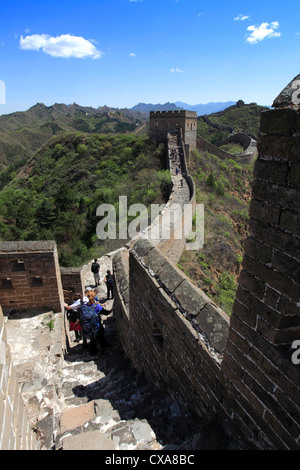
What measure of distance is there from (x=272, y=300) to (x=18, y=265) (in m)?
5.32

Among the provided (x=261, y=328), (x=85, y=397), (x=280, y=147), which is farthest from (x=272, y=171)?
(x=85, y=397)

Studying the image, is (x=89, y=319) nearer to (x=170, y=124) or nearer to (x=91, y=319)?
(x=91, y=319)

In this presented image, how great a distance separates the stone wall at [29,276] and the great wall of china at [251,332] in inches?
118

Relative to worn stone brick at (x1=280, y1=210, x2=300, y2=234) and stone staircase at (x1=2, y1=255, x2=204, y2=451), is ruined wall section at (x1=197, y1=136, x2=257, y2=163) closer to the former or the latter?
stone staircase at (x1=2, y1=255, x2=204, y2=451)

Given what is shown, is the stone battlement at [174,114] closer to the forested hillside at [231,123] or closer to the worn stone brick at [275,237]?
the forested hillside at [231,123]

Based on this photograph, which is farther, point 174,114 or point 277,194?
point 174,114

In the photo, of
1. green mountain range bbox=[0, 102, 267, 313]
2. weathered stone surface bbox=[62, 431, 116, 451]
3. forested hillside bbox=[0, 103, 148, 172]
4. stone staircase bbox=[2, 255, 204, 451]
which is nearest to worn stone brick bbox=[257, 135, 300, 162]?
stone staircase bbox=[2, 255, 204, 451]

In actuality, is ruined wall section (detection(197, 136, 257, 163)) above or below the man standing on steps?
above

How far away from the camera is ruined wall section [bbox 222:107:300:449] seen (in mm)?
1584

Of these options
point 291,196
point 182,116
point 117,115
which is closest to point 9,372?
point 291,196

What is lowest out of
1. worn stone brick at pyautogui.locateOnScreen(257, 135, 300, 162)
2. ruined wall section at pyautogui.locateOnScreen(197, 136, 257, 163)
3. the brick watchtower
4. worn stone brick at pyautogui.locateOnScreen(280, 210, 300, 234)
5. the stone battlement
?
worn stone brick at pyautogui.locateOnScreen(280, 210, 300, 234)

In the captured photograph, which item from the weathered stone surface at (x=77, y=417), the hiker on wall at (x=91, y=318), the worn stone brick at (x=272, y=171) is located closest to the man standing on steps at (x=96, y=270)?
the hiker on wall at (x=91, y=318)

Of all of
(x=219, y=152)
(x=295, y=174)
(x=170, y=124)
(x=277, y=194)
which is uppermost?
(x=170, y=124)

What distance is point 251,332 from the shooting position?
1.98 meters
